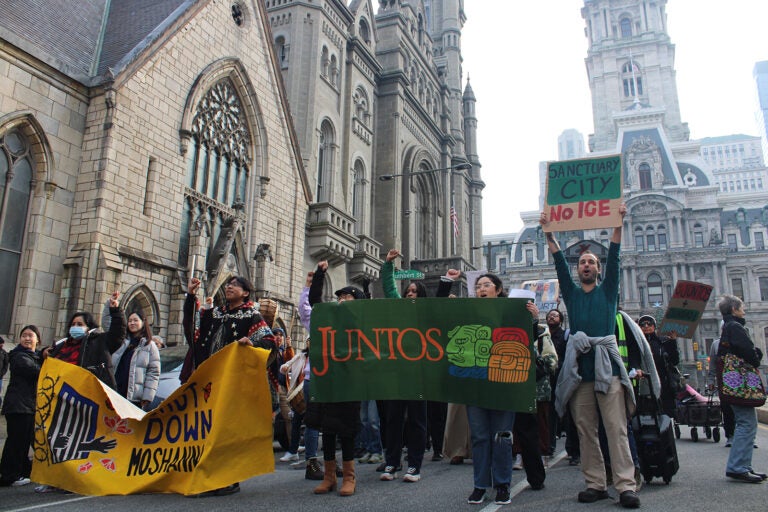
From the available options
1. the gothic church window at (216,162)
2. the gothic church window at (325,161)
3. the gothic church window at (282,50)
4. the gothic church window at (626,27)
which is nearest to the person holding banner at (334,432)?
the gothic church window at (216,162)

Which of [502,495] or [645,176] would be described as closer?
[502,495]

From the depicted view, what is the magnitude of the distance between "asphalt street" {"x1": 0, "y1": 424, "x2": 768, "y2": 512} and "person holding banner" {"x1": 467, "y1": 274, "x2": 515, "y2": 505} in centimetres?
13

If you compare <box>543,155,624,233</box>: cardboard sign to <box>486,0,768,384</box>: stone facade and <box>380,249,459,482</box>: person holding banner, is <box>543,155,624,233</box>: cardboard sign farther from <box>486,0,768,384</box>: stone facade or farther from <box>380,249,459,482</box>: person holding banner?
<box>486,0,768,384</box>: stone facade

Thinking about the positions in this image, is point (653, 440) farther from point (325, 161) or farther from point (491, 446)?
point (325, 161)

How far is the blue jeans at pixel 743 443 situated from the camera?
20.1 ft

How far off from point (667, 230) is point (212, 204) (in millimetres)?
58004

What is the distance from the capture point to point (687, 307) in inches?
491

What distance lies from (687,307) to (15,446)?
39.0 feet

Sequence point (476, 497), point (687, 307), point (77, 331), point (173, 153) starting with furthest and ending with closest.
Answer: point (173, 153)
point (687, 307)
point (77, 331)
point (476, 497)

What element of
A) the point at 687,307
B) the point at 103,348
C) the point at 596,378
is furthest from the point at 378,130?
the point at 596,378

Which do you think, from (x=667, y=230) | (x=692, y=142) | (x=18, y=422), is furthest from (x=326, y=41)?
(x=692, y=142)

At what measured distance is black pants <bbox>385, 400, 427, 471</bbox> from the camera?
6.43 m

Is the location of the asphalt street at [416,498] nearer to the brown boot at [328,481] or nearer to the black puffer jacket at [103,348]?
the brown boot at [328,481]

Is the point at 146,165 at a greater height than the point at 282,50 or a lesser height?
lesser
